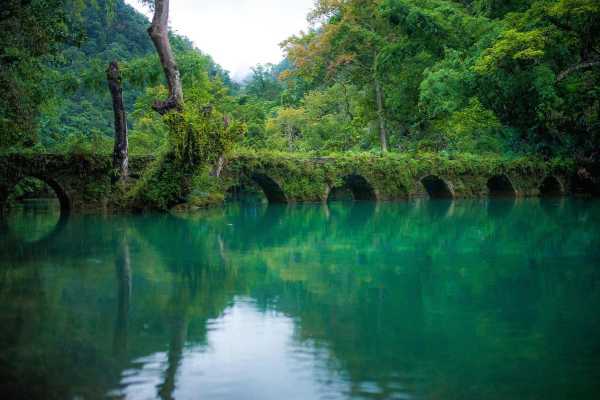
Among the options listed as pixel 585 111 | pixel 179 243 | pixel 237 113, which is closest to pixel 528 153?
pixel 585 111

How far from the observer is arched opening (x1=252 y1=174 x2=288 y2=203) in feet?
84.9

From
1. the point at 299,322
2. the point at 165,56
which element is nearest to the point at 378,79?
the point at 165,56

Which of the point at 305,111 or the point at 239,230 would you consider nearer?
the point at 239,230

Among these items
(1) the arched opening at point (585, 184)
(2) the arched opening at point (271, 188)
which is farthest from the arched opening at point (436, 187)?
(2) the arched opening at point (271, 188)

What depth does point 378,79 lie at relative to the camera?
32.2 m

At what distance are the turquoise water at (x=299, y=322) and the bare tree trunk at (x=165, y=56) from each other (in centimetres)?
928

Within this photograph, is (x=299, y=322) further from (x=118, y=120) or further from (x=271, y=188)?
(x=271, y=188)

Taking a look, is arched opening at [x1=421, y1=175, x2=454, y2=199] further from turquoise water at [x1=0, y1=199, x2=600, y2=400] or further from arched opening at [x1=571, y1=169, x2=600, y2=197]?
turquoise water at [x1=0, y1=199, x2=600, y2=400]

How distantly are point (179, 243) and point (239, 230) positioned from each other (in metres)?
3.01

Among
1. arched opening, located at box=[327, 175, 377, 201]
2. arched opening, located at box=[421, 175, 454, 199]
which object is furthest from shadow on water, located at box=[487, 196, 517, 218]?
arched opening, located at box=[327, 175, 377, 201]

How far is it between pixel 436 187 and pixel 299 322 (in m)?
27.8

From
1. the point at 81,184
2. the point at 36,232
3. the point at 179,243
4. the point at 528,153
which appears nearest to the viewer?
the point at 179,243

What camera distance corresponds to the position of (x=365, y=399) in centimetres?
317

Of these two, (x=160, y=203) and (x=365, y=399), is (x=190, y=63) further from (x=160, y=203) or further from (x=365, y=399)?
(x=365, y=399)
